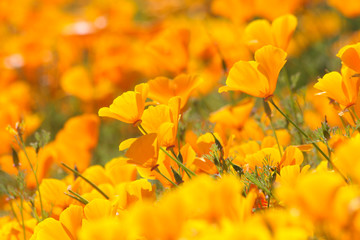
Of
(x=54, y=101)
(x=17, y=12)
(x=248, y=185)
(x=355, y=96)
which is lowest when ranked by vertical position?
(x=54, y=101)

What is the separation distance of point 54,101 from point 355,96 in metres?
2.47

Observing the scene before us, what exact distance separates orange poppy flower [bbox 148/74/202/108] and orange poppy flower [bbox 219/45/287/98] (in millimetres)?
193

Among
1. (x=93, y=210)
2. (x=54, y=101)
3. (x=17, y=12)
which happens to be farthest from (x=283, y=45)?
(x=17, y=12)

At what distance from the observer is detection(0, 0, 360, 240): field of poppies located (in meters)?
0.60

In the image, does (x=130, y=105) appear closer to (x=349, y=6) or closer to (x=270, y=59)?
(x=270, y=59)

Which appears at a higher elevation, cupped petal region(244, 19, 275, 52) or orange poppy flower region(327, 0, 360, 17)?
cupped petal region(244, 19, 275, 52)

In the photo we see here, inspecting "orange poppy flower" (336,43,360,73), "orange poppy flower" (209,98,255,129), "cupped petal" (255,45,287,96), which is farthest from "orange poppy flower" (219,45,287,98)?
"orange poppy flower" (209,98,255,129)

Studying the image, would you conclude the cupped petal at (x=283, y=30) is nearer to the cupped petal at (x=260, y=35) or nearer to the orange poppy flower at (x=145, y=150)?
the cupped petal at (x=260, y=35)

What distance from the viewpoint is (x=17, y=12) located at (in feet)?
12.7

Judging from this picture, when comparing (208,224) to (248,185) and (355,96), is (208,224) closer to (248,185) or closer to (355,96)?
(248,185)

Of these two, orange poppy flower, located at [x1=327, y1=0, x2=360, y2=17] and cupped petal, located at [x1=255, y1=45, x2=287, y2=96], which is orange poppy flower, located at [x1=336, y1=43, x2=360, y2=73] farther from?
orange poppy flower, located at [x1=327, y1=0, x2=360, y2=17]

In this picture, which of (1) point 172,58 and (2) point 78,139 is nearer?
(2) point 78,139

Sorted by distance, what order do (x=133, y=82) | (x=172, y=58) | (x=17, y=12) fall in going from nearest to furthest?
(x=172, y=58) < (x=133, y=82) < (x=17, y=12)

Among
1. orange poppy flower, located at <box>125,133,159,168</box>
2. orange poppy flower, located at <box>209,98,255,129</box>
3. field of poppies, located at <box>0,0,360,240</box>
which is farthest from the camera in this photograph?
orange poppy flower, located at <box>209,98,255,129</box>
